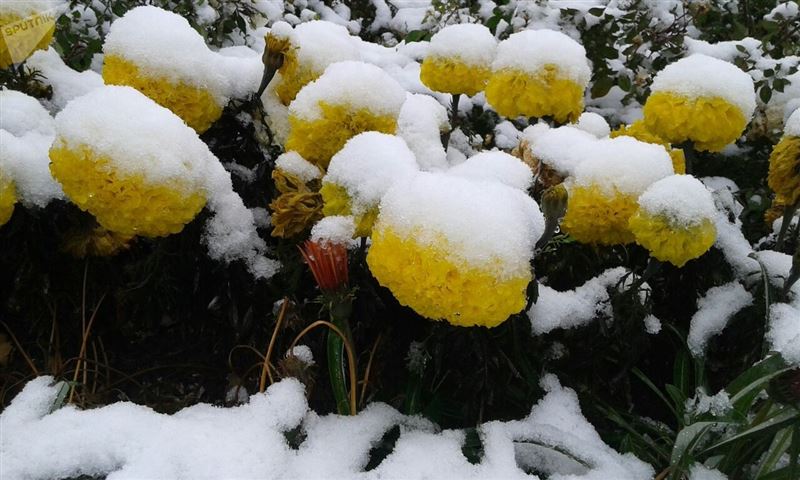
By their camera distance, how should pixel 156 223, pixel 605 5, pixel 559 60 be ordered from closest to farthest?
pixel 156 223 → pixel 559 60 → pixel 605 5

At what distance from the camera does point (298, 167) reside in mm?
1190

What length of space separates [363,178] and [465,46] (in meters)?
0.64

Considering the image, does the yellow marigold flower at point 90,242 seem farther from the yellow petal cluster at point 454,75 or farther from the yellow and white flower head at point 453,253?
the yellow petal cluster at point 454,75

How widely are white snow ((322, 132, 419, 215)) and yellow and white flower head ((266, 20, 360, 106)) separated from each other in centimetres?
39

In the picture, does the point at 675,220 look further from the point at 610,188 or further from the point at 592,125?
the point at 592,125

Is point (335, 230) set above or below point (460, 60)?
below

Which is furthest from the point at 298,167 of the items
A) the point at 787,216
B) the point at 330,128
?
the point at 787,216

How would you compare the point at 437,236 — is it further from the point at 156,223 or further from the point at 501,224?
the point at 156,223

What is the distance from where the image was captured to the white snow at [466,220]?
0.87m

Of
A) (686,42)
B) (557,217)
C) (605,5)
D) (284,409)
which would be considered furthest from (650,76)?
(284,409)

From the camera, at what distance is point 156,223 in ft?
3.26

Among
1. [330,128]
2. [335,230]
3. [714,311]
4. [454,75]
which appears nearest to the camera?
[335,230]

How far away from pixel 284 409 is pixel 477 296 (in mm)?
480

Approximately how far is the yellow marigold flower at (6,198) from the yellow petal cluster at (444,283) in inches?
27.9
